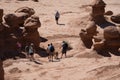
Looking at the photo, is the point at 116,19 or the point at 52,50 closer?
the point at 52,50

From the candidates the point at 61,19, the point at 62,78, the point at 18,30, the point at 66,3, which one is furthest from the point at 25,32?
the point at 66,3

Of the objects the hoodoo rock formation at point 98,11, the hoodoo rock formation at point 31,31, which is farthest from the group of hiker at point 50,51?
the hoodoo rock formation at point 98,11

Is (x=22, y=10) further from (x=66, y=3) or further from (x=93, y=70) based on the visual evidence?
(x=93, y=70)

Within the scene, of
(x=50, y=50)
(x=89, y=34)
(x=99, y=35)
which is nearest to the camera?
(x=50, y=50)

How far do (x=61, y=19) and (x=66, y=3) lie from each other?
34.0 feet

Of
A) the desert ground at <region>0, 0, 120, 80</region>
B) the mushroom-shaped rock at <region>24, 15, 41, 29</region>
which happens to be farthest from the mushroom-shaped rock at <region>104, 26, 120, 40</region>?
the mushroom-shaped rock at <region>24, 15, 41, 29</region>

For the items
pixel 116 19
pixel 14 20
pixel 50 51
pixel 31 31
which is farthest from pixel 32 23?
pixel 116 19

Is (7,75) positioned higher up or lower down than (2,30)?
lower down

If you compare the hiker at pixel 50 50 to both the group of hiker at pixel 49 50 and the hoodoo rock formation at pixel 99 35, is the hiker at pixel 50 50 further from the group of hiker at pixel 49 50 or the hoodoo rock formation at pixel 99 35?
the hoodoo rock formation at pixel 99 35

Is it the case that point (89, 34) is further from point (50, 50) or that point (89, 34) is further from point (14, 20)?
point (14, 20)

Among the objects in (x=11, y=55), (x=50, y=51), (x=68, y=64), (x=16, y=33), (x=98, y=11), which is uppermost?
(x=98, y=11)

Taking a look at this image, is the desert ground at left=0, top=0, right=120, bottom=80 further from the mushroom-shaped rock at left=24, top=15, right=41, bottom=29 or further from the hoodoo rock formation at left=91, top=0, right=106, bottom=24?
the mushroom-shaped rock at left=24, top=15, right=41, bottom=29

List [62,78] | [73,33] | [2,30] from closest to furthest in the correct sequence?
[62,78]
[2,30]
[73,33]

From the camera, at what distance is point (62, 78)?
67.4ft
